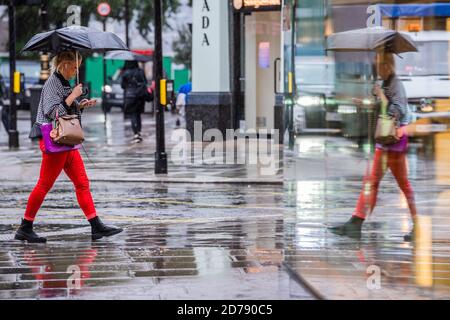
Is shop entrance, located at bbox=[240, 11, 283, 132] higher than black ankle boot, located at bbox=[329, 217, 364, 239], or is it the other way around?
shop entrance, located at bbox=[240, 11, 283, 132]

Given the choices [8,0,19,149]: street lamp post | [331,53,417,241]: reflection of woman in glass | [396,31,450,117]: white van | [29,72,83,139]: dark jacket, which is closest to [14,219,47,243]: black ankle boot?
[29,72,83,139]: dark jacket

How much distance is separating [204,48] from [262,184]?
10.3 metres

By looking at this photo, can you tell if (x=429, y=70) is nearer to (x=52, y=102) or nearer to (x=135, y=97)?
(x=52, y=102)

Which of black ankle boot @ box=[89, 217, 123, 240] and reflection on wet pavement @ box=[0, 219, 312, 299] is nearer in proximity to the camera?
reflection on wet pavement @ box=[0, 219, 312, 299]

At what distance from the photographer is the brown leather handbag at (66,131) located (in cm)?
999

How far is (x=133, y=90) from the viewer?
26859mm

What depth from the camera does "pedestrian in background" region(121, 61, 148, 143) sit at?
85.3ft

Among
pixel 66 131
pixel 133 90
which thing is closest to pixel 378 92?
pixel 66 131

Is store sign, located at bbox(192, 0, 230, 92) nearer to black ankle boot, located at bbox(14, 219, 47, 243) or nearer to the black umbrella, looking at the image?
the black umbrella

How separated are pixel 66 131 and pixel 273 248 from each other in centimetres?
220

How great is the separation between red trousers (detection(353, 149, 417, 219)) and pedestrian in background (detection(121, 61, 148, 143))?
58.5ft

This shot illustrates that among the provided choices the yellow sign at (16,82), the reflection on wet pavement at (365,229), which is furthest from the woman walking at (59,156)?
the yellow sign at (16,82)
